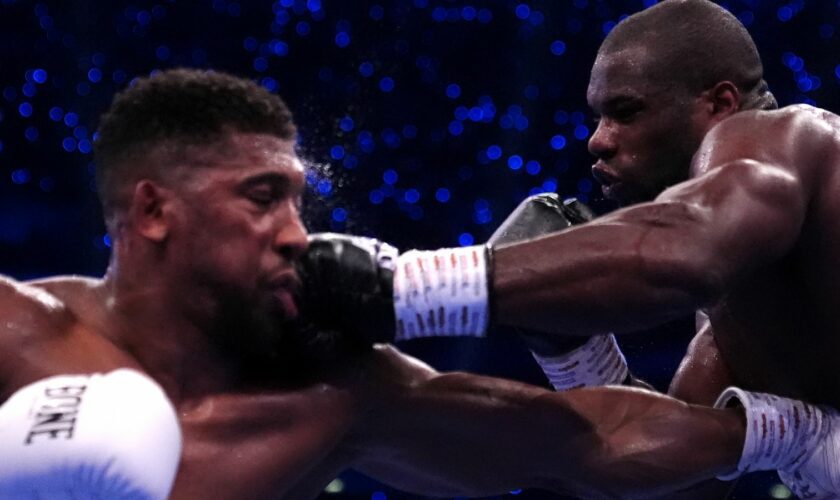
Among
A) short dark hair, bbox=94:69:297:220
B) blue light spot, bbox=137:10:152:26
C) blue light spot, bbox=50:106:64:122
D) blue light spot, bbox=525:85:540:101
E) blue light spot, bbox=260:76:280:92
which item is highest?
short dark hair, bbox=94:69:297:220

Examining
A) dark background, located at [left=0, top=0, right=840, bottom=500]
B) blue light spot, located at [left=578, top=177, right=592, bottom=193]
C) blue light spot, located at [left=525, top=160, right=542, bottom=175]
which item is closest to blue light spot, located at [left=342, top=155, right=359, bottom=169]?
dark background, located at [left=0, top=0, right=840, bottom=500]

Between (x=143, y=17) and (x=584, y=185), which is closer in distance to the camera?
(x=143, y=17)

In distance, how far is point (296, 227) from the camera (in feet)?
5.46

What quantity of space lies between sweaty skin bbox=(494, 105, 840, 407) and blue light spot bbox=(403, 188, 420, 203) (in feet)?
8.09

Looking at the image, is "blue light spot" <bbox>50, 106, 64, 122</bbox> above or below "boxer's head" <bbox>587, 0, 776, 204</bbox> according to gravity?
below

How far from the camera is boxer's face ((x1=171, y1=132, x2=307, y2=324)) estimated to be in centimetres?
165

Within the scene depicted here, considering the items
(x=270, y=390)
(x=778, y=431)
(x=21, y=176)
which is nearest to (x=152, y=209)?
(x=270, y=390)

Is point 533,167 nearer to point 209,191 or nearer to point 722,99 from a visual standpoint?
point 722,99

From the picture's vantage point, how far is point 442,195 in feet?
14.4

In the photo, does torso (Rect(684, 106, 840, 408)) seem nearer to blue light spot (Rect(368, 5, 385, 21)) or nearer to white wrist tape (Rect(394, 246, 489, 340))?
white wrist tape (Rect(394, 246, 489, 340))

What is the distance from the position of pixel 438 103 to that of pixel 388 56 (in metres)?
0.25

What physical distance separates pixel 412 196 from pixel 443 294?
9.35 ft

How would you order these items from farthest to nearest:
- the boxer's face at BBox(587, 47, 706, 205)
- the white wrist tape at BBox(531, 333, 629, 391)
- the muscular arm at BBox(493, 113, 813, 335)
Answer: the boxer's face at BBox(587, 47, 706, 205)
the white wrist tape at BBox(531, 333, 629, 391)
the muscular arm at BBox(493, 113, 813, 335)

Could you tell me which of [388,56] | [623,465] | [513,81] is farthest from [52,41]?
[623,465]
